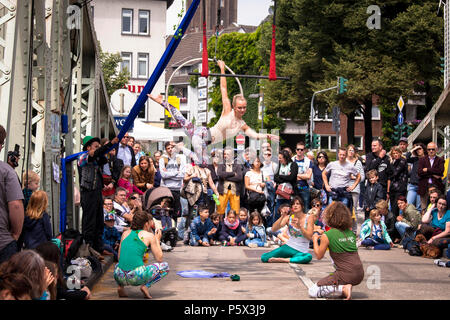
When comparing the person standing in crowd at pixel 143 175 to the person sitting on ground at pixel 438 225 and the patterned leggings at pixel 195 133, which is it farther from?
the person sitting on ground at pixel 438 225

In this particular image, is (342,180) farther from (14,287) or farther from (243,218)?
(14,287)

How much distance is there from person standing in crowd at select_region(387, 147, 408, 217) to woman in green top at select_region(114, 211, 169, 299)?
28.2 ft

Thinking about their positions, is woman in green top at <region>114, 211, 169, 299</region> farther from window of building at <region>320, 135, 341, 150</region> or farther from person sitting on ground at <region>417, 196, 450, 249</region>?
window of building at <region>320, 135, 341, 150</region>

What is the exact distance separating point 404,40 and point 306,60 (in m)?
5.61

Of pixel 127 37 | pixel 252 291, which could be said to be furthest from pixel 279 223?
pixel 127 37

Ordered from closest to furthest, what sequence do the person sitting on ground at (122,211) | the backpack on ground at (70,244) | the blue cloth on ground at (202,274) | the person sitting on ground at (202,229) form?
the backpack on ground at (70,244)
the blue cloth on ground at (202,274)
the person sitting on ground at (122,211)
the person sitting on ground at (202,229)

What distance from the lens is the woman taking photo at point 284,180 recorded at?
16297 mm

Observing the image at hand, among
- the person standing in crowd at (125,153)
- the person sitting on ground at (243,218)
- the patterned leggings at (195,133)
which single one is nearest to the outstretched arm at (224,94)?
the patterned leggings at (195,133)

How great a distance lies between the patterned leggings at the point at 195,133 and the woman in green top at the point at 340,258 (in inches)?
121

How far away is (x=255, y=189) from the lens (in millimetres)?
16641

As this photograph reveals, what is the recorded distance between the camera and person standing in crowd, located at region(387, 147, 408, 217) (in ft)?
54.2

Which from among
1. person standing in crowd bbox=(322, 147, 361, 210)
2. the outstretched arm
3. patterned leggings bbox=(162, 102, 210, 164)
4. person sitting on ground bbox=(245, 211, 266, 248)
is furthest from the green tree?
the outstretched arm

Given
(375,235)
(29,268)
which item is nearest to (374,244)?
(375,235)
